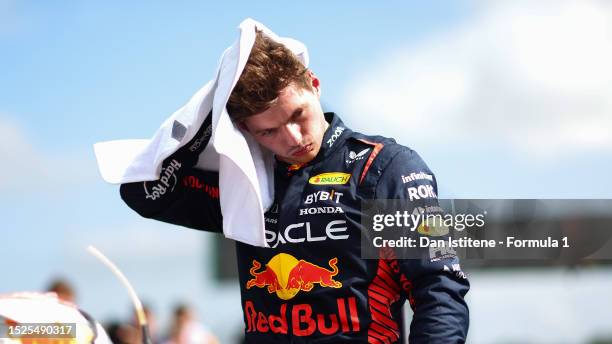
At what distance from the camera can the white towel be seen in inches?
104

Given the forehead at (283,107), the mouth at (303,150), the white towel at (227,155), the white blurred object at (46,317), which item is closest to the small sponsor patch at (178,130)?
the white towel at (227,155)

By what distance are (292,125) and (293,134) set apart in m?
0.03

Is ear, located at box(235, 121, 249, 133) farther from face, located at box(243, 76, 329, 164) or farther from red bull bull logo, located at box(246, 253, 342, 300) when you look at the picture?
red bull bull logo, located at box(246, 253, 342, 300)

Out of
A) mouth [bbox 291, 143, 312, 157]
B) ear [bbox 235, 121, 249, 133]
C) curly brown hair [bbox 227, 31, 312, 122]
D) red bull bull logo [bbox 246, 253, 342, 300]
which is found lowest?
red bull bull logo [bbox 246, 253, 342, 300]

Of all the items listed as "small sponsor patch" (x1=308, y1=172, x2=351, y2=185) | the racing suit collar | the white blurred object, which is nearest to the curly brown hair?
the racing suit collar

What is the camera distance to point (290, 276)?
2.64 meters

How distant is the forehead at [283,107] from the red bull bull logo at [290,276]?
1.35 ft

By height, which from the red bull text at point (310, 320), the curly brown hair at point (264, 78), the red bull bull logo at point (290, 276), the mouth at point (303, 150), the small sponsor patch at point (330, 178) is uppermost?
the curly brown hair at point (264, 78)

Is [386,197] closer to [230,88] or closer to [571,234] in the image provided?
[230,88]

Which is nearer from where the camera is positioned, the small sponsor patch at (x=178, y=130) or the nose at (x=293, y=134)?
the nose at (x=293, y=134)

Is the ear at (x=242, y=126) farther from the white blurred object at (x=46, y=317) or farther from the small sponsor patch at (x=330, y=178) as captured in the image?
the white blurred object at (x=46, y=317)

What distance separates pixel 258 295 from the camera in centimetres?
272

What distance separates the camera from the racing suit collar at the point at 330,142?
272cm

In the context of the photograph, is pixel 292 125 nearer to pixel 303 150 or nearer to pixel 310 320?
pixel 303 150
